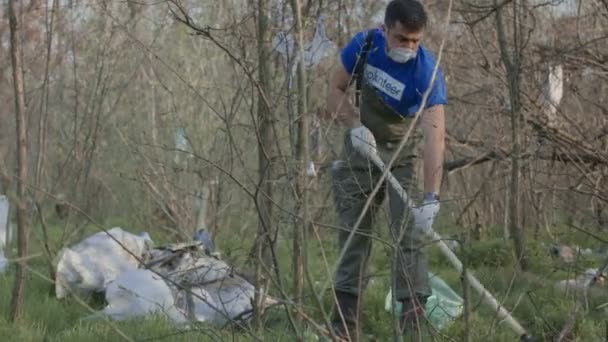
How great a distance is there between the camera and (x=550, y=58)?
6.35 metres

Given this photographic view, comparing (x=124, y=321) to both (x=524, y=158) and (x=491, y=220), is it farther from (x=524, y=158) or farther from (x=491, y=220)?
(x=491, y=220)

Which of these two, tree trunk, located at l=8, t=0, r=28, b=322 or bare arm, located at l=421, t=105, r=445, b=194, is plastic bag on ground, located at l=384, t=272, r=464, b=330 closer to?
bare arm, located at l=421, t=105, r=445, b=194

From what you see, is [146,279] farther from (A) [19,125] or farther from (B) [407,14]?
(B) [407,14]

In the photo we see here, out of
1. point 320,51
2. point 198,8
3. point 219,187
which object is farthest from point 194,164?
point 320,51

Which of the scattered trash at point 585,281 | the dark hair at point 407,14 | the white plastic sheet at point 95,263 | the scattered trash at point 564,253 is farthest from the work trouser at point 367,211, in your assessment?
the scattered trash at point 564,253

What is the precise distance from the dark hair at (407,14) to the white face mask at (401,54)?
0.12 meters

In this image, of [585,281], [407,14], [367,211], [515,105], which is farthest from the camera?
[515,105]

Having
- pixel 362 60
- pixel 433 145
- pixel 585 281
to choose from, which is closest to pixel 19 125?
pixel 362 60

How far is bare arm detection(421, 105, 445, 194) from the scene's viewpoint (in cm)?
420

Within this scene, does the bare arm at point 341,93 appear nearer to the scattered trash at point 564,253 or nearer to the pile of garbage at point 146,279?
the pile of garbage at point 146,279

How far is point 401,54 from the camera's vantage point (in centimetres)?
424

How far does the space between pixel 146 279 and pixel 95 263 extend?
2.36 feet

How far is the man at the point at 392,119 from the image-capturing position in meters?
4.14

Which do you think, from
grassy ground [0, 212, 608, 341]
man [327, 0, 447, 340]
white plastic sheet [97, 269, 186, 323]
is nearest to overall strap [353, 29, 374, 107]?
man [327, 0, 447, 340]
